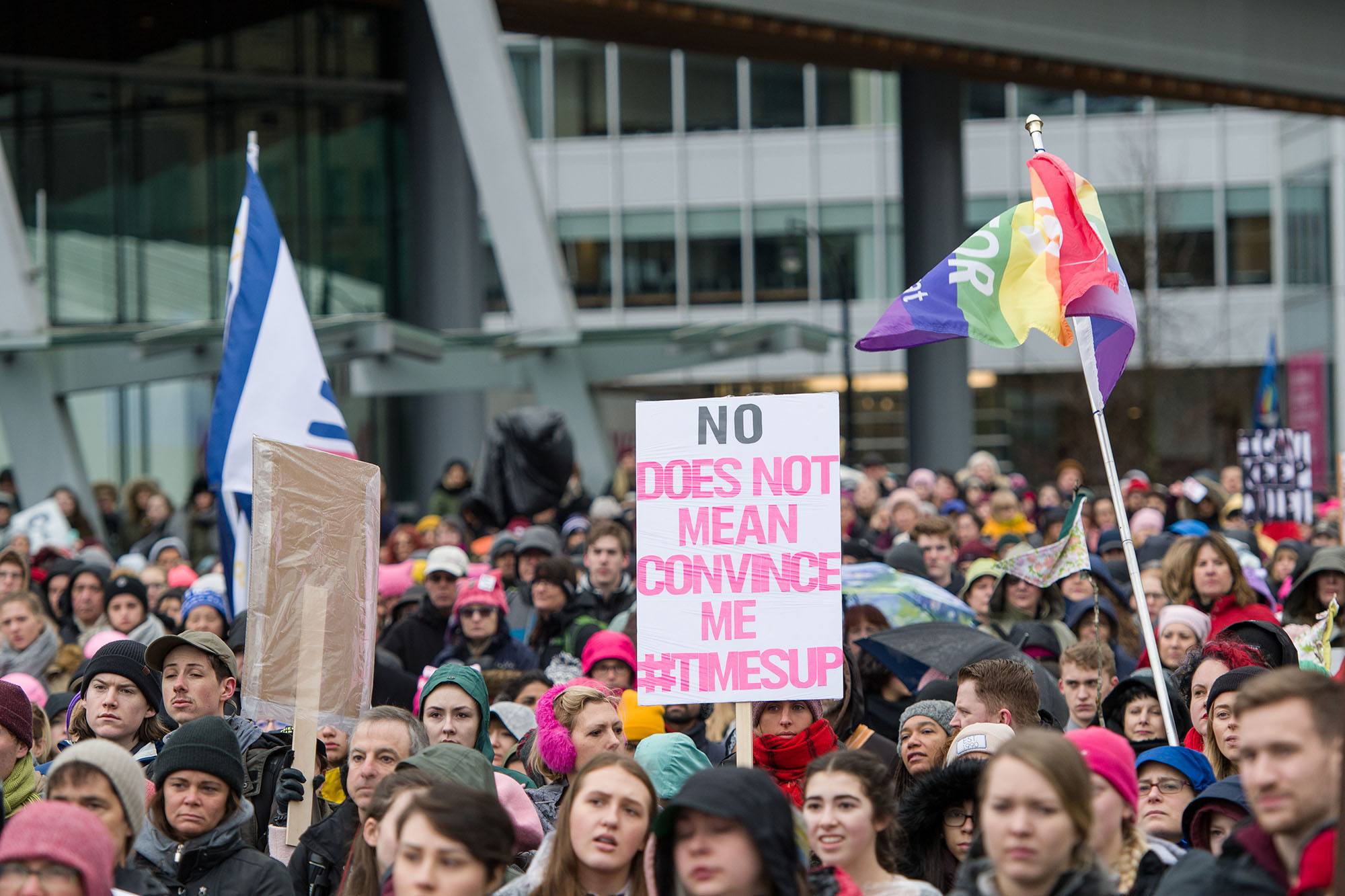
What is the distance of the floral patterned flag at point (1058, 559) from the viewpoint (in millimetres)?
8328

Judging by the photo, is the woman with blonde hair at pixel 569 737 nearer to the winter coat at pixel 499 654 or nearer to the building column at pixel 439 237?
the winter coat at pixel 499 654

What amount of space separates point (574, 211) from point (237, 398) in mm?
34379

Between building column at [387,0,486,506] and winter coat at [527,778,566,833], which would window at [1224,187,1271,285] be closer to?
building column at [387,0,486,506]

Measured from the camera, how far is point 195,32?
2961cm

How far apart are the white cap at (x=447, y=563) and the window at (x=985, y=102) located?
36.3m

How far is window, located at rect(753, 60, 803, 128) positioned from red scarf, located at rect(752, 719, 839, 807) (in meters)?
39.2

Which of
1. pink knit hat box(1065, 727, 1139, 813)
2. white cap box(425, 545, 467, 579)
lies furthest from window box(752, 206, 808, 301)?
pink knit hat box(1065, 727, 1139, 813)

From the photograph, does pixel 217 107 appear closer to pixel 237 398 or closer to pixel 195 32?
pixel 195 32

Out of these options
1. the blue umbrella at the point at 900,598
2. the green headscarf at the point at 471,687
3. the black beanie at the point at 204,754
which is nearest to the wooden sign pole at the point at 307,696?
the green headscarf at the point at 471,687

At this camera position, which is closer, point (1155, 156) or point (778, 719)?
point (778, 719)

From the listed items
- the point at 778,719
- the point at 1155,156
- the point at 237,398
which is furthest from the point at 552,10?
the point at 1155,156

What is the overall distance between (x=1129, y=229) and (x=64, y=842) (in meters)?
41.5

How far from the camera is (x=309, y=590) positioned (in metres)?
7.38

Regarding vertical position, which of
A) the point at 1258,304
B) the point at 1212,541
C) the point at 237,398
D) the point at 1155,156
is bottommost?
the point at 1212,541
